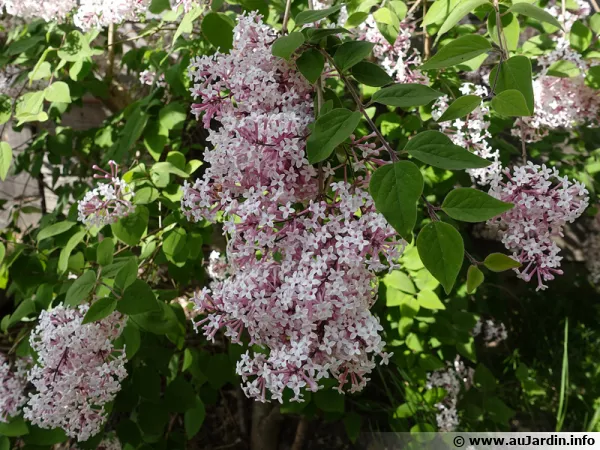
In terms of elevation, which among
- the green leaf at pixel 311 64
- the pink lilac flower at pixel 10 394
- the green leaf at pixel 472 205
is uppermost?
the green leaf at pixel 311 64

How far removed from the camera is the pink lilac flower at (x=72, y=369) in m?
0.87

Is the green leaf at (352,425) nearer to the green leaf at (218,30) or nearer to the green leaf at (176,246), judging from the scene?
the green leaf at (176,246)

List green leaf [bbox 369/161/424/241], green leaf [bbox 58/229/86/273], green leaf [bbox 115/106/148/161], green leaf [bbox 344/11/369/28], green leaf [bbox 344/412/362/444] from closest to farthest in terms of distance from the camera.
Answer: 1. green leaf [bbox 369/161/424/241]
2. green leaf [bbox 344/11/369/28]
3. green leaf [bbox 58/229/86/273]
4. green leaf [bbox 115/106/148/161]
5. green leaf [bbox 344/412/362/444]

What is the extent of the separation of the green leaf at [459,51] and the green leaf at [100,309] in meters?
0.57

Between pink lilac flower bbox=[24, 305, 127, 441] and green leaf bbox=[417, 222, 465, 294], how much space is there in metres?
0.58

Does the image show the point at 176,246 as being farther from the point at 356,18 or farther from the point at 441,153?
the point at 441,153

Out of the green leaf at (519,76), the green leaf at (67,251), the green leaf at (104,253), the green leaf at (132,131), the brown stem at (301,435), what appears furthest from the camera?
the brown stem at (301,435)

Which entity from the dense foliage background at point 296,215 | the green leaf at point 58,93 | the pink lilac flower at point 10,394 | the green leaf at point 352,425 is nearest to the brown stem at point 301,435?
the dense foliage background at point 296,215

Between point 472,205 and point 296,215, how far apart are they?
0.59 ft

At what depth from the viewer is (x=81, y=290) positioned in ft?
3.01

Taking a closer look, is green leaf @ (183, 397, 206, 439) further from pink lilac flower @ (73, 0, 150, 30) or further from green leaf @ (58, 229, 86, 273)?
pink lilac flower @ (73, 0, 150, 30)

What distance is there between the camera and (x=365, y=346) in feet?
1.96

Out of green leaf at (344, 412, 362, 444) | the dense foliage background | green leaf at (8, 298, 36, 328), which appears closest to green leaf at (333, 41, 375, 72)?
the dense foliage background

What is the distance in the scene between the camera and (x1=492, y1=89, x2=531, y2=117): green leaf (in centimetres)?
55
